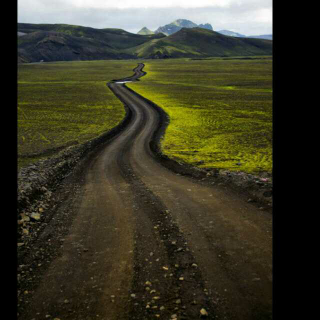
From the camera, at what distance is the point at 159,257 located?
10133mm

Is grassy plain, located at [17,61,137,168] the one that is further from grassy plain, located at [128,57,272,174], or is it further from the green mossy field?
grassy plain, located at [128,57,272,174]

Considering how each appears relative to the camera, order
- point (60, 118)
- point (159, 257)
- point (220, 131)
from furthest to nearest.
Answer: point (60, 118) → point (220, 131) → point (159, 257)

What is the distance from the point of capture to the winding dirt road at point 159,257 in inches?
308

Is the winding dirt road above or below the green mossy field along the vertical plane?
below

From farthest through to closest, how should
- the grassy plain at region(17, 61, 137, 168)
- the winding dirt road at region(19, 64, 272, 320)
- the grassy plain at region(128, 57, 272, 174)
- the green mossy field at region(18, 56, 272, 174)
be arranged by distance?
the grassy plain at region(17, 61, 137, 168)
the green mossy field at region(18, 56, 272, 174)
the grassy plain at region(128, 57, 272, 174)
the winding dirt road at region(19, 64, 272, 320)

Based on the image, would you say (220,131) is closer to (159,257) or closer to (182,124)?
(182,124)

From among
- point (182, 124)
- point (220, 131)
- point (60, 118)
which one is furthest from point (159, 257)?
point (60, 118)

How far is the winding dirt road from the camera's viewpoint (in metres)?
7.82

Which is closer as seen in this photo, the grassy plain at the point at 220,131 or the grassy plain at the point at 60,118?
the grassy plain at the point at 220,131

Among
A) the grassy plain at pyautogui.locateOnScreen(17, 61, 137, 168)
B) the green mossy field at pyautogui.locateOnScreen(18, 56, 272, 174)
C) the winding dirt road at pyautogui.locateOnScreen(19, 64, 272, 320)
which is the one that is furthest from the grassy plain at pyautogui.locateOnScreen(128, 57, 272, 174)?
the grassy plain at pyautogui.locateOnScreen(17, 61, 137, 168)

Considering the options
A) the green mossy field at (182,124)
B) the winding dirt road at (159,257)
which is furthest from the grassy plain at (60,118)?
the winding dirt road at (159,257)

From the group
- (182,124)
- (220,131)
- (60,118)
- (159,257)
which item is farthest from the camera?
(60,118)

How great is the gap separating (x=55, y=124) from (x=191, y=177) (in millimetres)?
24399

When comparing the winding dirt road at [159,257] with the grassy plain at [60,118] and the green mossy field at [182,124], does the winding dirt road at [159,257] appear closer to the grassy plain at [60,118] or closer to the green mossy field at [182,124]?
the green mossy field at [182,124]
